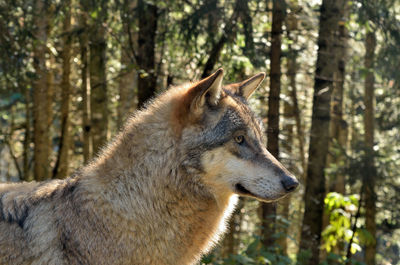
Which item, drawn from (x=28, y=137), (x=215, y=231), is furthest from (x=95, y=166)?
(x=28, y=137)

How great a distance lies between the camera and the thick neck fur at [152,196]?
3725 millimetres

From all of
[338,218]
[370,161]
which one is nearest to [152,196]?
Answer: [338,218]

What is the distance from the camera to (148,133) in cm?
393

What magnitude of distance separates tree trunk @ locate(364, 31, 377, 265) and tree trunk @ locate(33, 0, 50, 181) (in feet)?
21.6

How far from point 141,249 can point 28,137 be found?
36.4 feet

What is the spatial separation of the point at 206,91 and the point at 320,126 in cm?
448

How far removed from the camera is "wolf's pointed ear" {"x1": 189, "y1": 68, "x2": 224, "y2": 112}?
374 centimetres

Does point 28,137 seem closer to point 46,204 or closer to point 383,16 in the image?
point 383,16

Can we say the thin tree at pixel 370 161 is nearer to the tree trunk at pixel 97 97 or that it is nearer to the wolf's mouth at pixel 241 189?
the wolf's mouth at pixel 241 189

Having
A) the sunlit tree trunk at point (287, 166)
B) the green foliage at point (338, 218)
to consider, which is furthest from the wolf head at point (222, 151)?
the green foliage at point (338, 218)

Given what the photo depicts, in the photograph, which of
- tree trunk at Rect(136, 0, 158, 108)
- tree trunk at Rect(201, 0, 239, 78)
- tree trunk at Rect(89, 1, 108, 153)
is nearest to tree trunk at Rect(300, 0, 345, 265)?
tree trunk at Rect(201, 0, 239, 78)

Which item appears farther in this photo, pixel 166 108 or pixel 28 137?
pixel 28 137

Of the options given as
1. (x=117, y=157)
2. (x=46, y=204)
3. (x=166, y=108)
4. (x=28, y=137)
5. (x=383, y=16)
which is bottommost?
(x=28, y=137)

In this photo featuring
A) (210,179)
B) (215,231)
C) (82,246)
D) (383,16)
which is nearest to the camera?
(82,246)
